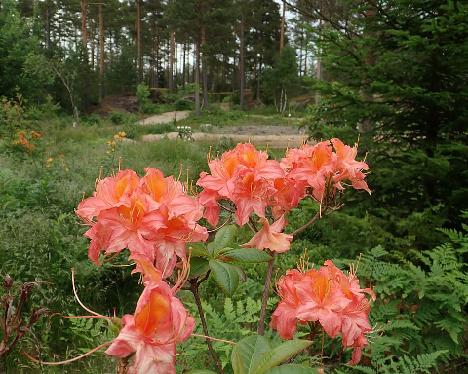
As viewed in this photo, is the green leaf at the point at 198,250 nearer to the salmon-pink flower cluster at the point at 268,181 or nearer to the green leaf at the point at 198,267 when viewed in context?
the green leaf at the point at 198,267

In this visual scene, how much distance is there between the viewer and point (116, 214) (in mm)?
943

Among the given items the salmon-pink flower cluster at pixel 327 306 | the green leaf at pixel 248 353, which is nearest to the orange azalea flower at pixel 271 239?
the salmon-pink flower cluster at pixel 327 306

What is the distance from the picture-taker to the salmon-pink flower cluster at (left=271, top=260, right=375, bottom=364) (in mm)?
1117

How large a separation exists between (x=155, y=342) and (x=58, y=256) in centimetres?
321

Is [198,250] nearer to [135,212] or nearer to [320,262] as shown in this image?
[135,212]

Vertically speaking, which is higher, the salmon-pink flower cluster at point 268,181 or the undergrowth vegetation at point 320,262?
the salmon-pink flower cluster at point 268,181

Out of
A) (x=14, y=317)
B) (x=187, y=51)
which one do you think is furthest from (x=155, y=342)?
(x=187, y=51)

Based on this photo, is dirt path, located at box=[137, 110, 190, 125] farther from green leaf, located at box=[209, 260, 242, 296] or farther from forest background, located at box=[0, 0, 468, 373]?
green leaf, located at box=[209, 260, 242, 296]

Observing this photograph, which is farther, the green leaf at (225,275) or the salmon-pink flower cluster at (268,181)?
the salmon-pink flower cluster at (268,181)

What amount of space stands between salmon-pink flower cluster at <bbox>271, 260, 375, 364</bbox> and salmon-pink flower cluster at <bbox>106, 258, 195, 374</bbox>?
49cm

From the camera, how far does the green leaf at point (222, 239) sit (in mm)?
1135

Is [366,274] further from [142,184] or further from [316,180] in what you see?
[142,184]

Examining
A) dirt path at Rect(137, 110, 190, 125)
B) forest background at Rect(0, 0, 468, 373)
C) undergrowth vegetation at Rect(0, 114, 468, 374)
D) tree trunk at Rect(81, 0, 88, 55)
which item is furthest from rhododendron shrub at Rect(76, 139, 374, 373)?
tree trunk at Rect(81, 0, 88, 55)

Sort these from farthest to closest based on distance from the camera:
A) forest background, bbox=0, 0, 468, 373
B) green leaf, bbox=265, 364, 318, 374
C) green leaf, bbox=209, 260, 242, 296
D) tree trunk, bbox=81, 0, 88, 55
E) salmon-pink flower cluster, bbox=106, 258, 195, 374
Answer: tree trunk, bbox=81, 0, 88, 55, forest background, bbox=0, 0, 468, 373, green leaf, bbox=209, 260, 242, 296, green leaf, bbox=265, 364, 318, 374, salmon-pink flower cluster, bbox=106, 258, 195, 374
